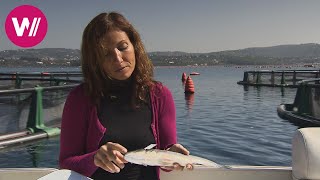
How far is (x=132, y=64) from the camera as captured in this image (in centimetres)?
279

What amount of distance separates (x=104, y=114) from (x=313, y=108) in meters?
13.1

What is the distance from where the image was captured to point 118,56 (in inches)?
106

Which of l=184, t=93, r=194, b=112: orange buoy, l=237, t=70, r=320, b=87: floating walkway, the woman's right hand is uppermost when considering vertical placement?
the woman's right hand

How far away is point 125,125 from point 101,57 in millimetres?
471

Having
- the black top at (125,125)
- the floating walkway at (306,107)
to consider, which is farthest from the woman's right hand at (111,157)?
the floating walkway at (306,107)

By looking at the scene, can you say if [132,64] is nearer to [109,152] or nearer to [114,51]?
[114,51]

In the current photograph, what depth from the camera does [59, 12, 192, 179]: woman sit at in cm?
271

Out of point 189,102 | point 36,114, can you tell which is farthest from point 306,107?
point 189,102

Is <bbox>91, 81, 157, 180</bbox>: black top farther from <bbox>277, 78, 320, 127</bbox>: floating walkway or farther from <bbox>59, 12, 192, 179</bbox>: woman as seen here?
<bbox>277, 78, 320, 127</bbox>: floating walkway

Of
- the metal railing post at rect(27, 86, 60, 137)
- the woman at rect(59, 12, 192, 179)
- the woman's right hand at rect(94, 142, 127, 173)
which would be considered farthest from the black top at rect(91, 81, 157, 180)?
the metal railing post at rect(27, 86, 60, 137)

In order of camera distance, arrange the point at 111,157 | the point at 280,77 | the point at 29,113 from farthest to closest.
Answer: the point at 280,77 < the point at 29,113 < the point at 111,157

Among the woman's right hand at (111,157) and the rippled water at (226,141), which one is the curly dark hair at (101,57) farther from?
the rippled water at (226,141)

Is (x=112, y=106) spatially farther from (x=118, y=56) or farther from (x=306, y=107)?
(x=306, y=107)

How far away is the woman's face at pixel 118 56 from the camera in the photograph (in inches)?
106
